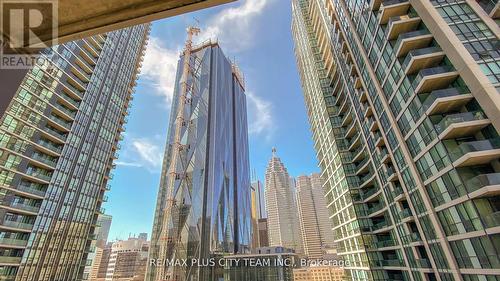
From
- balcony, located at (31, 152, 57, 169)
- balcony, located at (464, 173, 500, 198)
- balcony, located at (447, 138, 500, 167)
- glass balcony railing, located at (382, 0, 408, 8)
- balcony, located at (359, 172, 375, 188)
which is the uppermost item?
glass balcony railing, located at (382, 0, 408, 8)

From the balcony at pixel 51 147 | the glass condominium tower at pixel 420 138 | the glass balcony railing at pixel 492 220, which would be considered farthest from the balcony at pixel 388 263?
the balcony at pixel 51 147

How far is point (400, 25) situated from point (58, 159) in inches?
2236

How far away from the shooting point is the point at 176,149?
255 ft

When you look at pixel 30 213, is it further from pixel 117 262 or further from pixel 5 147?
pixel 117 262

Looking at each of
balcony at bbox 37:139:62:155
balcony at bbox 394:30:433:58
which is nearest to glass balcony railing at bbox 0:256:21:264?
balcony at bbox 37:139:62:155

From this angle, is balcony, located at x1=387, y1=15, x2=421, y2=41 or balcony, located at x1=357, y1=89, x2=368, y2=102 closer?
balcony, located at x1=387, y1=15, x2=421, y2=41

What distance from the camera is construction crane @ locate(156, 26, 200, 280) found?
6606 centimetres

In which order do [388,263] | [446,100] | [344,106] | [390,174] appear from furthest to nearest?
1. [344,106]
2. [388,263]
3. [390,174]
4. [446,100]

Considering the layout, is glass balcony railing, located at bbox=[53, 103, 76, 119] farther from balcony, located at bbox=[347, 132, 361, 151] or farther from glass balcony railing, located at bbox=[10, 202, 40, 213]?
balcony, located at bbox=[347, 132, 361, 151]

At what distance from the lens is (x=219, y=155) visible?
3068 inches

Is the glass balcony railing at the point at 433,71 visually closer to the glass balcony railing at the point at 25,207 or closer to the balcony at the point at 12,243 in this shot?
the glass balcony railing at the point at 25,207

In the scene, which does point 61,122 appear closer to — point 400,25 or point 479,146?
point 400,25

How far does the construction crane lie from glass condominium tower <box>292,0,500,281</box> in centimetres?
4576

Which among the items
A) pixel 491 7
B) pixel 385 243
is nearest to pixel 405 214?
pixel 385 243
